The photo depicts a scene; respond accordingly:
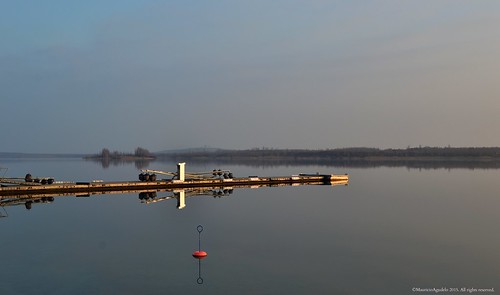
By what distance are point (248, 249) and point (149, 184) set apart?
40.4m

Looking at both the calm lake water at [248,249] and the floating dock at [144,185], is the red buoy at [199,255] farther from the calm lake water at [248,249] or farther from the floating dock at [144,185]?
the floating dock at [144,185]

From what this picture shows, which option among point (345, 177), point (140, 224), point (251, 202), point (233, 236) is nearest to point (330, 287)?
point (233, 236)

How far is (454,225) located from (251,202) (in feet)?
66.4

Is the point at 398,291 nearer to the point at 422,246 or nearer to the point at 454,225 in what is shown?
the point at 422,246

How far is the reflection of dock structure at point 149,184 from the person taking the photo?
54.5m

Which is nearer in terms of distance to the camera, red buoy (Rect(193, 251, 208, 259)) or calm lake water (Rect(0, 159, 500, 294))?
calm lake water (Rect(0, 159, 500, 294))

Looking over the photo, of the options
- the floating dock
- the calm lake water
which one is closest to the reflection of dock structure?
the floating dock

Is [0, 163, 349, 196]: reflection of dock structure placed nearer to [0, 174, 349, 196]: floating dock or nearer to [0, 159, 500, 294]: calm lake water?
[0, 174, 349, 196]: floating dock

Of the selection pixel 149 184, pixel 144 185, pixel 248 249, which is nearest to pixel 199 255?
pixel 248 249

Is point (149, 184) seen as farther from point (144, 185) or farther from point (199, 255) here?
point (199, 255)

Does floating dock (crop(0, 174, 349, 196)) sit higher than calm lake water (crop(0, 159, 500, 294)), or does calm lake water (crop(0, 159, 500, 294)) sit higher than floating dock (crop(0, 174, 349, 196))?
floating dock (crop(0, 174, 349, 196))

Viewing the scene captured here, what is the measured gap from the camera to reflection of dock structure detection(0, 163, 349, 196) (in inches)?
2147

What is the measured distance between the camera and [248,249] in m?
24.4

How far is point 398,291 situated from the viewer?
1791 centimetres
